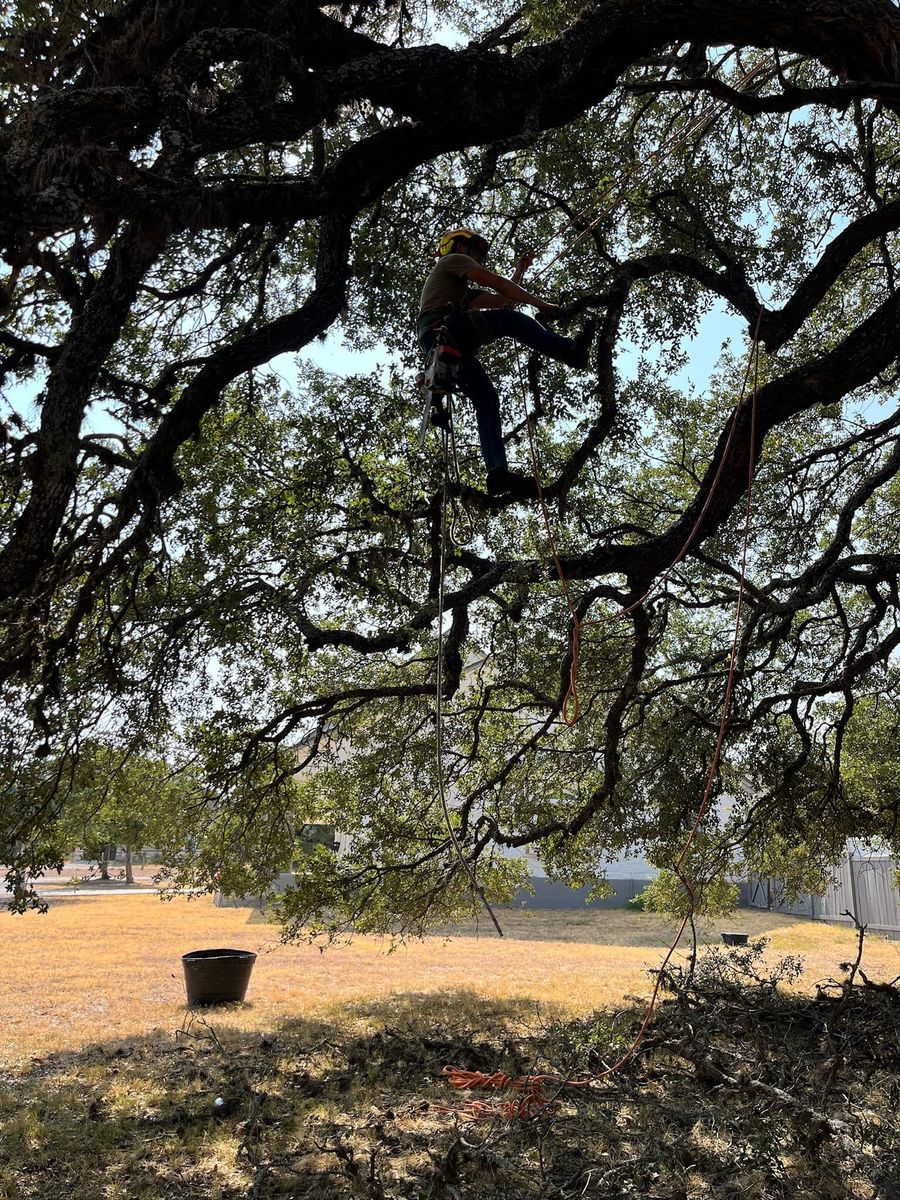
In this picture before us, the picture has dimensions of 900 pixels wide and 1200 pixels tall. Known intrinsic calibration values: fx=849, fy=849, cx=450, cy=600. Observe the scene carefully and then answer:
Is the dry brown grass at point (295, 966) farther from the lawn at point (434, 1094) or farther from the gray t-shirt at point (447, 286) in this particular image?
the gray t-shirt at point (447, 286)

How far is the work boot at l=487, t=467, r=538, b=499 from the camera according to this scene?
4945 millimetres

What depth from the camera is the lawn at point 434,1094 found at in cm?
418

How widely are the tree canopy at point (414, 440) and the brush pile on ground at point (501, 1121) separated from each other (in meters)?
1.74

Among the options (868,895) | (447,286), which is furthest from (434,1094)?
(868,895)

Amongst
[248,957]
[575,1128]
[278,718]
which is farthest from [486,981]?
[575,1128]

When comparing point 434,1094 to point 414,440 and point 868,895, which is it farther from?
point 868,895

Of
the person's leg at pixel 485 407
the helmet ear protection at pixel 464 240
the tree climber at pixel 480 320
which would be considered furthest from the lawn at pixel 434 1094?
the helmet ear protection at pixel 464 240

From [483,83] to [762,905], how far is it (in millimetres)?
28056

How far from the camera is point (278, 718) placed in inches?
298

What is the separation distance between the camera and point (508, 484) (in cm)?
505

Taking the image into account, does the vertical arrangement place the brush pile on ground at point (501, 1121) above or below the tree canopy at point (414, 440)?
below

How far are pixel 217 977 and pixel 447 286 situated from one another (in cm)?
917

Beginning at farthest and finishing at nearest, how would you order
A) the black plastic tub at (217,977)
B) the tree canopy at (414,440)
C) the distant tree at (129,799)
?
1. the black plastic tub at (217,977)
2. the distant tree at (129,799)
3. the tree canopy at (414,440)

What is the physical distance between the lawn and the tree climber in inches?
145
